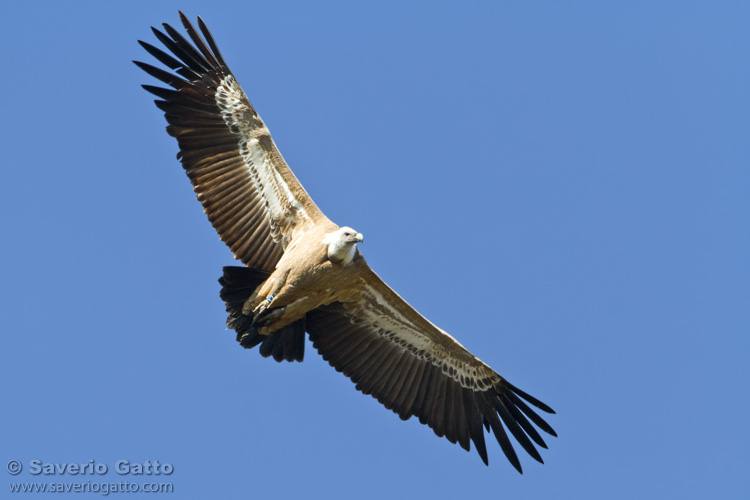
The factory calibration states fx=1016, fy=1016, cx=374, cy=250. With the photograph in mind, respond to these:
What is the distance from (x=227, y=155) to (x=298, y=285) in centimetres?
225

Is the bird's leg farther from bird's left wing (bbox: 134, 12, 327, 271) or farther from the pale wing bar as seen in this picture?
the pale wing bar

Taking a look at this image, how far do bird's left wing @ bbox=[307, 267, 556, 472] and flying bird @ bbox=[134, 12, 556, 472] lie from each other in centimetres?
1

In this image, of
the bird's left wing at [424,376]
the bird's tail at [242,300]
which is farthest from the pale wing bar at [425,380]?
the bird's tail at [242,300]

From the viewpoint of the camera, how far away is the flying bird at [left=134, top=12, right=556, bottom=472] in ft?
44.9

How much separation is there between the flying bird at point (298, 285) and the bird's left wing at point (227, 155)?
0.01 m

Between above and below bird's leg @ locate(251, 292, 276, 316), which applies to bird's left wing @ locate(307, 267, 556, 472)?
above

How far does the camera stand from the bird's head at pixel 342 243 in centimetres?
1318

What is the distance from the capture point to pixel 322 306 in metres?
14.6

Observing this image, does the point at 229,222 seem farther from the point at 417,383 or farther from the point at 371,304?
the point at 417,383

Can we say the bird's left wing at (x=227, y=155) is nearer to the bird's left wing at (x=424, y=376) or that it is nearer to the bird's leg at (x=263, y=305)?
the bird's leg at (x=263, y=305)

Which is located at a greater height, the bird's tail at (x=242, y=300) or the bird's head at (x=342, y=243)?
the bird's head at (x=342, y=243)

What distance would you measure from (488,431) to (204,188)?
5.46m

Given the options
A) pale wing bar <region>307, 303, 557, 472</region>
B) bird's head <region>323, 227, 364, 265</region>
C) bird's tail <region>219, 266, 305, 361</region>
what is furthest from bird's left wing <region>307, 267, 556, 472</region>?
bird's head <region>323, 227, 364, 265</region>

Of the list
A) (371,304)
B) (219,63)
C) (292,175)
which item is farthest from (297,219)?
(219,63)
